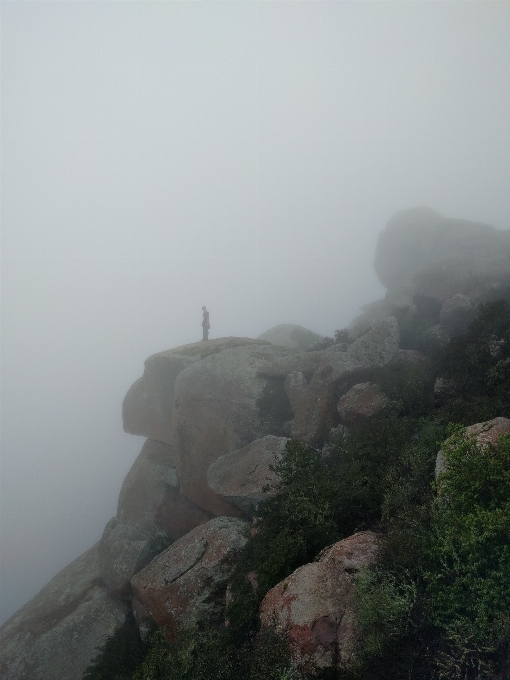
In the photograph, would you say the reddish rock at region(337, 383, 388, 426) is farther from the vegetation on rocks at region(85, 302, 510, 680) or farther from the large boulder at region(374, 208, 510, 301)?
the large boulder at region(374, 208, 510, 301)

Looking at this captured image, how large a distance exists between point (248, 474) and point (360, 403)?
6.30m

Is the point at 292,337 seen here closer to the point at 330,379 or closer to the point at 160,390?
the point at 160,390

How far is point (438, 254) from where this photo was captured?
43.1 m

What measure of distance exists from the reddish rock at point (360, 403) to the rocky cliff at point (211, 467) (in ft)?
0.21

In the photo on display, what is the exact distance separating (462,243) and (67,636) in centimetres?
4690

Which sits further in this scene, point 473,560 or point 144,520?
point 144,520

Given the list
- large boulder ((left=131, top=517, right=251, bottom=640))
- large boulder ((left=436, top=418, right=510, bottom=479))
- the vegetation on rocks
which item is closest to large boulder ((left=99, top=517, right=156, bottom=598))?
the vegetation on rocks

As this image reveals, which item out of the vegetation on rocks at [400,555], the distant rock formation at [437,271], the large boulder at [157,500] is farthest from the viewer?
the distant rock formation at [437,271]

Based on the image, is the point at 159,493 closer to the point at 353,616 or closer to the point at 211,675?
the point at 211,675

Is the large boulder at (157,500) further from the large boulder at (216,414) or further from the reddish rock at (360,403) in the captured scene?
the reddish rock at (360,403)

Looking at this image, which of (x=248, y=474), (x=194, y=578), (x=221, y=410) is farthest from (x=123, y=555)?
(x=194, y=578)

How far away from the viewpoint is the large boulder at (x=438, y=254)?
1240 inches

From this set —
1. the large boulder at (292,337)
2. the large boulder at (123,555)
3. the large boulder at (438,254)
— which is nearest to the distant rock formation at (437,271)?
the large boulder at (438,254)

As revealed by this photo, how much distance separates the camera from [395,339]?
2281 cm
